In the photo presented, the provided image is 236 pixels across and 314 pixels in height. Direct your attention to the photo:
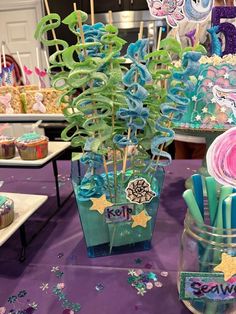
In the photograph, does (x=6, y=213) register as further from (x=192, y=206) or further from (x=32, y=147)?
(x=192, y=206)

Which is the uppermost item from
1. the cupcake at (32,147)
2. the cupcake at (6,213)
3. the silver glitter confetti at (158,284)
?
the cupcake at (32,147)

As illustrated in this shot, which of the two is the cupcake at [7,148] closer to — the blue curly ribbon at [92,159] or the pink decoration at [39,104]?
the pink decoration at [39,104]

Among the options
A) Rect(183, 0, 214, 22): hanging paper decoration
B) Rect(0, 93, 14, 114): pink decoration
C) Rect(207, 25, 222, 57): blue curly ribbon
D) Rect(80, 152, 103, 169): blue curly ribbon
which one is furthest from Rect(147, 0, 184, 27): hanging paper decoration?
Rect(0, 93, 14, 114): pink decoration

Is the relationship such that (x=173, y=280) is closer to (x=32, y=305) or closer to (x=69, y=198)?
(x=32, y=305)

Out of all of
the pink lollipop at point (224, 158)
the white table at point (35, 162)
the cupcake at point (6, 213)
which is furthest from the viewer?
the white table at point (35, 162)

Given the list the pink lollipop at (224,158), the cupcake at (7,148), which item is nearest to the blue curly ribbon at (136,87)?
the pink lollipop at (224,158)

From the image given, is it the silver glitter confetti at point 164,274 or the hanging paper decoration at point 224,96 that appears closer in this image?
the silver glitter confetti at point 164,274

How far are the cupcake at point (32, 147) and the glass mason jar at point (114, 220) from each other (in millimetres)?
237

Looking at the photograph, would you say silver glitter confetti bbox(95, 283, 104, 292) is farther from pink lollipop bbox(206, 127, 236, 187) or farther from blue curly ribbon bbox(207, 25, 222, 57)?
blue curly ribbon bbox(207, 25, 222, 57)

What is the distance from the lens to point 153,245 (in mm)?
771

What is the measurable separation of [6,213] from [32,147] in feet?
0.95

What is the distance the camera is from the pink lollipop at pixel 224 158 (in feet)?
1.61

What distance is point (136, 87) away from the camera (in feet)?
1.83

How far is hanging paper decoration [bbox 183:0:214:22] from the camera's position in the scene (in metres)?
0.78
